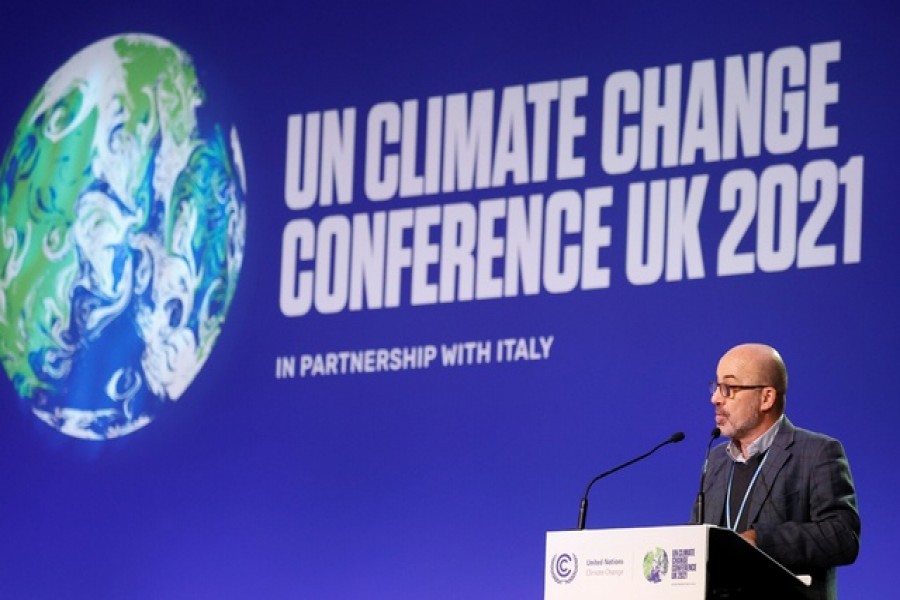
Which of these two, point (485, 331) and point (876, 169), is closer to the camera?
point (876, 169)

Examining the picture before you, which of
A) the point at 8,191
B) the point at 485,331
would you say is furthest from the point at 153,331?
the point at 485,331

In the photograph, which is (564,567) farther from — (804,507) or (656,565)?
(804,507)

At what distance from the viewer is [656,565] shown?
4188 mm

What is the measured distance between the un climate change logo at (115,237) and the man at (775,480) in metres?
2.95

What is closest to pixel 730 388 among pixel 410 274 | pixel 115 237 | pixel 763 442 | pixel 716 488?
pixel 763 442

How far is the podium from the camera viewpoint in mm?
4129

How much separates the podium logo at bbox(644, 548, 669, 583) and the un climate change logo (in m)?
3.49

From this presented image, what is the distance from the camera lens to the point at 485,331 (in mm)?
6730

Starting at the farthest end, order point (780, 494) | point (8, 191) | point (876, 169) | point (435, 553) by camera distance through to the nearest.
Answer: point (8, 191), point (435, 553), point (876, 169), point (780, 494)

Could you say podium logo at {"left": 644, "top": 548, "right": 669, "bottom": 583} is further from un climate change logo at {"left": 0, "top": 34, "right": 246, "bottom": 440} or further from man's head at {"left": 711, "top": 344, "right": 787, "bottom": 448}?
un climate change logo at {"left": 0, "top": 34, "right": 246, "bottom": 440}

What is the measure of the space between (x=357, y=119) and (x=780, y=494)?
2987 millimetres

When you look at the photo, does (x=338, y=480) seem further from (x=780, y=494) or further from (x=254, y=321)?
(x=780, y=494)

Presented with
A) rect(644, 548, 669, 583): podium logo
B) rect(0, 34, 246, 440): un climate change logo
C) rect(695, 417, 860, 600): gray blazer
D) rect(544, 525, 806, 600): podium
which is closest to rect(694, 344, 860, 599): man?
rect(695, 417, 860, 600): gray blazer

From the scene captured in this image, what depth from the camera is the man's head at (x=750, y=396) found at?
4.86 meters
